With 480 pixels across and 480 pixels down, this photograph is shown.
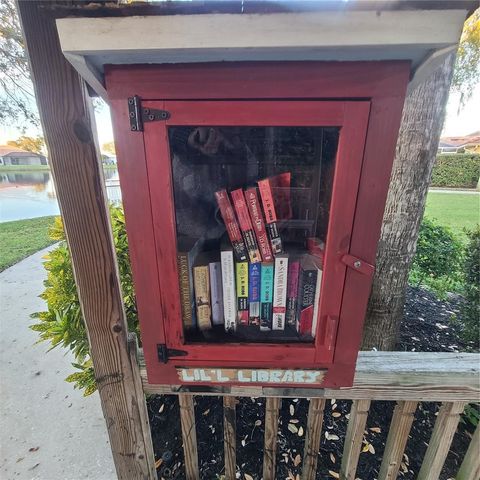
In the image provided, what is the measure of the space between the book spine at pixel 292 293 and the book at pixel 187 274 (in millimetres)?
298

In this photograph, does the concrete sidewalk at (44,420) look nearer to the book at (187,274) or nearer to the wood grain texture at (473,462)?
the book at (187,274)

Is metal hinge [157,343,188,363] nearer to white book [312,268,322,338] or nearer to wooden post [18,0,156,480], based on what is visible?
wooden post [18,0,156,480]

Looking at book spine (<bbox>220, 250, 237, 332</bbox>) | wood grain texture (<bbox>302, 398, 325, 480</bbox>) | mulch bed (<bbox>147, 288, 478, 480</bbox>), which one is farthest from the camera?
mulch bed (<bbox>147, 288, 478, 480</bbox>)

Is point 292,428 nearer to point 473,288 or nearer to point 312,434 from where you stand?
point 312,434

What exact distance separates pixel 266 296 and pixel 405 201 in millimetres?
1158

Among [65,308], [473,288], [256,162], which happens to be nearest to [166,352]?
[256,162]

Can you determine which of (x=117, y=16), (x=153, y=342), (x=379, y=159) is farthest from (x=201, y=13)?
(x=153, y=342)

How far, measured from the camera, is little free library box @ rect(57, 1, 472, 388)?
526mm

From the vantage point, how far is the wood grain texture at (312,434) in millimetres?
1130

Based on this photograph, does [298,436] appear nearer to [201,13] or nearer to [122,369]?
[122,369]

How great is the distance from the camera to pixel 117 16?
53cm

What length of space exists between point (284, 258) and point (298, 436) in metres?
1.44

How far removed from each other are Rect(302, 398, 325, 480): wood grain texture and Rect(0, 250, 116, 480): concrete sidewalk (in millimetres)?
1156

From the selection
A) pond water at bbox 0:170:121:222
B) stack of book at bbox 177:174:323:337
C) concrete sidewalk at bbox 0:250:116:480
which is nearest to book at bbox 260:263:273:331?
stack of book at bbox 177:174:323:337
